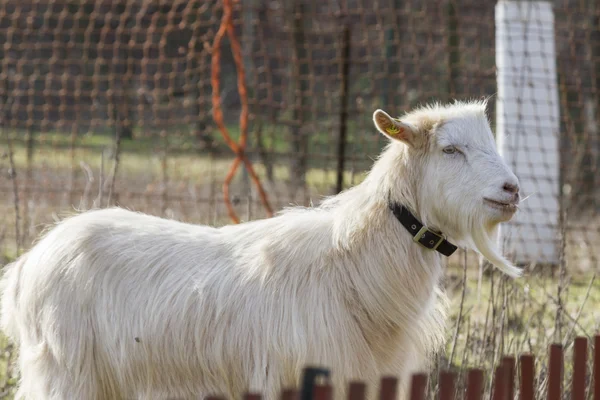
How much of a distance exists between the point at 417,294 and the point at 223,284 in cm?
81

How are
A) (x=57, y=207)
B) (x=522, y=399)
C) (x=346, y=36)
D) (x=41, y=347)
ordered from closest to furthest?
(x=522, y=399) → (x=41, y=347) → (x=346, y=36) → (x=57, y=207)

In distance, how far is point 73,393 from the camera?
12.8 ft

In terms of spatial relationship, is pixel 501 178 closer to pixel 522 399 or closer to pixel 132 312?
pixel 522 399

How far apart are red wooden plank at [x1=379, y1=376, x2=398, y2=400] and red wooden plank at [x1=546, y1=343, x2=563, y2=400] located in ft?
2.39

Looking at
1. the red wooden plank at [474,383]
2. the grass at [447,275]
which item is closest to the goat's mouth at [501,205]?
the grass at [447,275]

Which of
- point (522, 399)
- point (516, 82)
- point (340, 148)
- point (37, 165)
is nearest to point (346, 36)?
Answer: point (340, 148)

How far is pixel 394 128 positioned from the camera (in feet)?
12.9

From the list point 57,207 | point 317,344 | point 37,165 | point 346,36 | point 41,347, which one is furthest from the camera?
point 37,165

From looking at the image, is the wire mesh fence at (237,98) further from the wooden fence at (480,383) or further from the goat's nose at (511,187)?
the wooden fence at (480,383)

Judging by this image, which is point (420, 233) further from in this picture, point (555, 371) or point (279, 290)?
point (555, 371)

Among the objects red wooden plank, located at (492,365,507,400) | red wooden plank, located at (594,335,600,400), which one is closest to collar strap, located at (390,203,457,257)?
red wooden plank, located at (594,335,600,400)

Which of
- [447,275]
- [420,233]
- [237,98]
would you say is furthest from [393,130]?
[237,98]

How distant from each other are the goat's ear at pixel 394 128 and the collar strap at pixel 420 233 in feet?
0.93

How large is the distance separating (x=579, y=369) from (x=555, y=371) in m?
0.15
